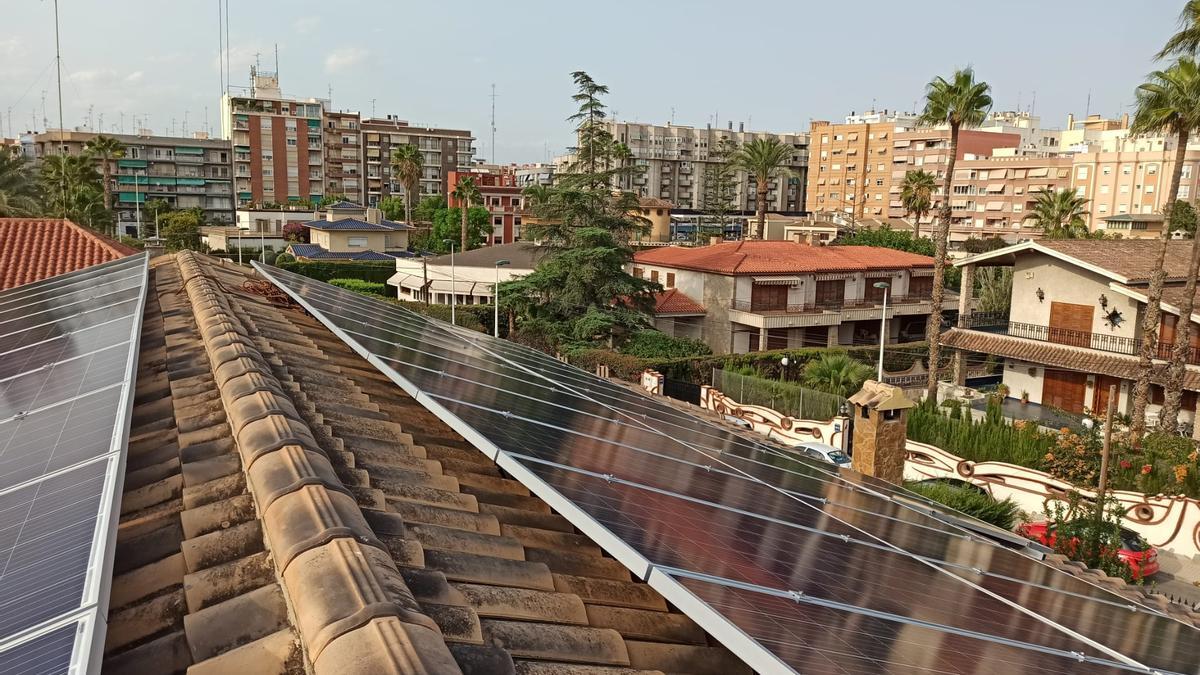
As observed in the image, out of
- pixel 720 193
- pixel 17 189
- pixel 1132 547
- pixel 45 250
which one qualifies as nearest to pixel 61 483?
pixel 45 250

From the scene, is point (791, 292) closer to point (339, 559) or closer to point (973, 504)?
point (973, 504)

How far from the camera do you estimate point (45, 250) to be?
2220cm

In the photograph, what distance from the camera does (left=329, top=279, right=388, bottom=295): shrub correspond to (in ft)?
207

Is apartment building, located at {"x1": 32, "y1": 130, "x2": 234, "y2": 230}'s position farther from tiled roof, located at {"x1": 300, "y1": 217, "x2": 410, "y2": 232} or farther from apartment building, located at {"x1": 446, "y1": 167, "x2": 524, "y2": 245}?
tiled roof, located at {"x1": 300, "y1": 217, "x2": 410, "y2": 232}

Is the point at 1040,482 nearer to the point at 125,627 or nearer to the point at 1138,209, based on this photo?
the point at 125,627

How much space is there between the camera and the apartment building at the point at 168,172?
114062mm

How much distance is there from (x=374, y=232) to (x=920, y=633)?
7818 centimetres


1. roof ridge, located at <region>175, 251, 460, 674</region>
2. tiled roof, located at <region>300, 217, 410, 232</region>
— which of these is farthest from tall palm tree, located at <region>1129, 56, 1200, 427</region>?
tiled roof, located at <region>300, 217, 410, 232</region>

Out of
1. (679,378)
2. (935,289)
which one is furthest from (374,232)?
(935,289)

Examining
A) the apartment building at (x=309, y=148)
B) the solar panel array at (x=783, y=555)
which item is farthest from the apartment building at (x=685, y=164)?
the solar panel array at (x=783, y=555)

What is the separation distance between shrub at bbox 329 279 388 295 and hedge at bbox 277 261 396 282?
1.89 metres

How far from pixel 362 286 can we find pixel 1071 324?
158 feet

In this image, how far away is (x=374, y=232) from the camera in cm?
7819

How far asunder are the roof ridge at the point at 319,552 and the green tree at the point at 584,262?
34.5m
